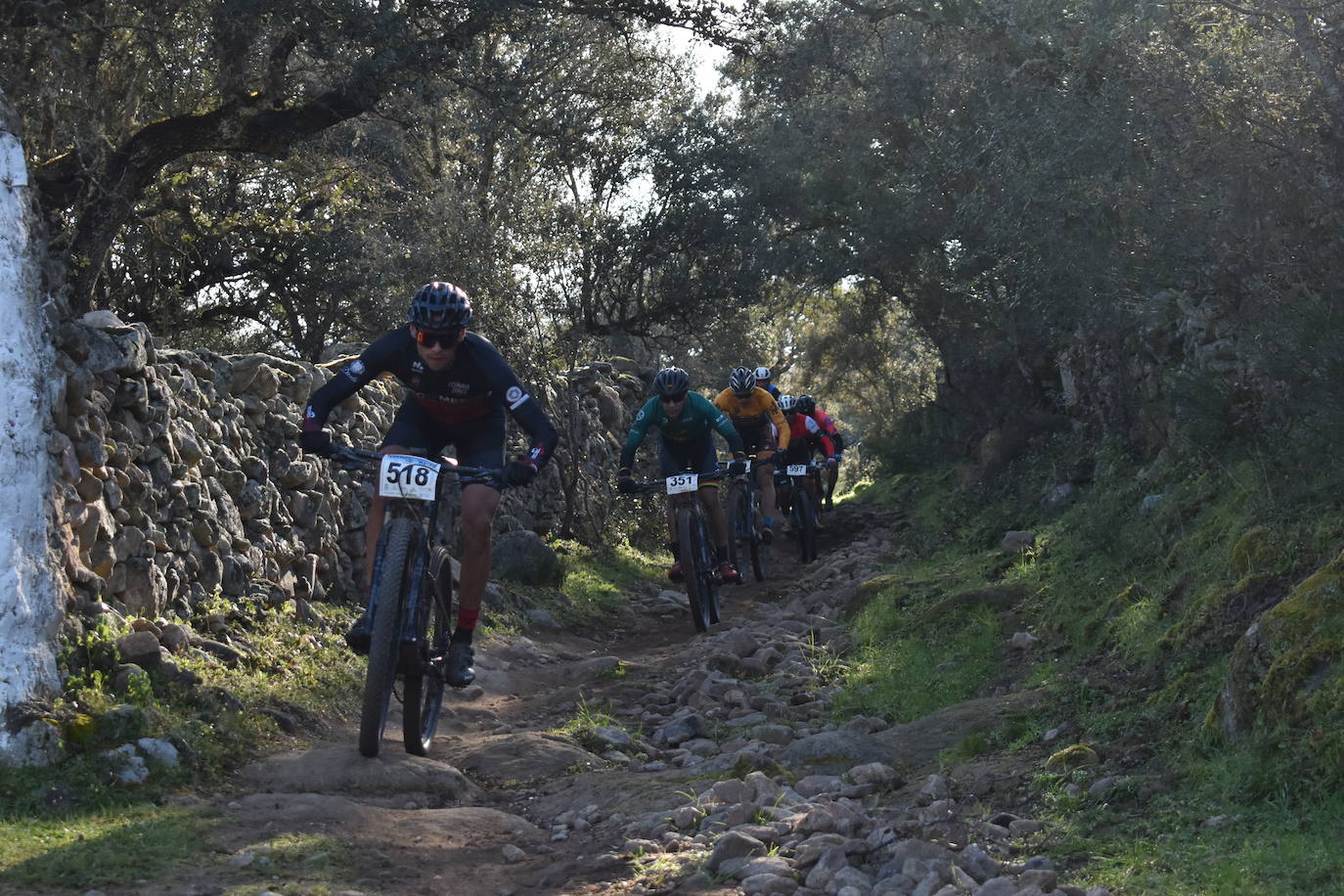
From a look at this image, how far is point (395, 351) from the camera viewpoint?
673 cm

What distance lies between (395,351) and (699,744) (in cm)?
262

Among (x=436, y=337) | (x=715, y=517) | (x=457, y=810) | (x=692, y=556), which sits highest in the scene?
(x=436, y=337)

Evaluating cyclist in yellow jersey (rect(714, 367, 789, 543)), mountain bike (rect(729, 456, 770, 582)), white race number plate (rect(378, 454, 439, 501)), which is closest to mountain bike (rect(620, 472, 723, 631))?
mountain bike (rect(729, 456, 770, 582))

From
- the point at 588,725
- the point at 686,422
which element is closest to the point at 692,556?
the point at 686,422

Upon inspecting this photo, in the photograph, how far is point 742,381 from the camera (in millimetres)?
13656

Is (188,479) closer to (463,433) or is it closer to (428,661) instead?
(463,433)

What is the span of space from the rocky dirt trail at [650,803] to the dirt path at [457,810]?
1cm

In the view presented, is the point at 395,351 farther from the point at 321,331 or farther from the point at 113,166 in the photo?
the point at 321,331

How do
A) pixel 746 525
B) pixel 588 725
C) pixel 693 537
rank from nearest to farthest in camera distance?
pixel 588 725 → pixel 693 537 → pixel 746 525

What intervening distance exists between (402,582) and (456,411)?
52.2 inches

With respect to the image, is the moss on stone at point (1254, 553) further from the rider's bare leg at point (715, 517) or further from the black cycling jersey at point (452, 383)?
the rider's bare leg at point (715, 517)

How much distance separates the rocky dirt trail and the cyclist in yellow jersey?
4760mm

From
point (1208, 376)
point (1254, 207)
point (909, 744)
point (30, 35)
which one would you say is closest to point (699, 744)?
point (909, 744)

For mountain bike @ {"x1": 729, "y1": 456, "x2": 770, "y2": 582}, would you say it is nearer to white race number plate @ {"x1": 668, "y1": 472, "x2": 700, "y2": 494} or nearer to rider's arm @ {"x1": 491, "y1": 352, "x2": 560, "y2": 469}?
white race number plate @ {"x1": 668, "y1": 472, "x2": 700, "y2": 494}
